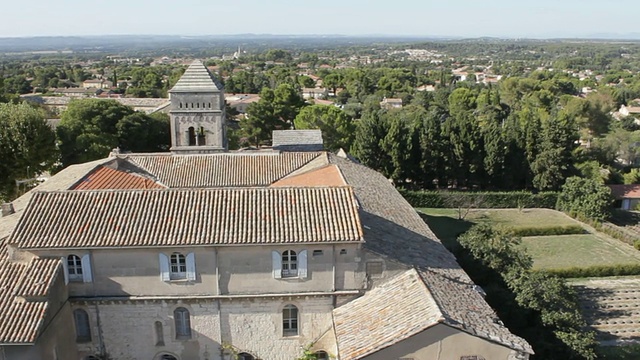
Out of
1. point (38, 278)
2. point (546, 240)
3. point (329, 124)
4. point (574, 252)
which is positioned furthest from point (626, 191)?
point (38, 278)

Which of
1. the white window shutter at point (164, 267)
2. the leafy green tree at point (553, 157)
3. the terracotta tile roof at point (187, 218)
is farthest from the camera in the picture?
the leafy green tree at point (553, 157)

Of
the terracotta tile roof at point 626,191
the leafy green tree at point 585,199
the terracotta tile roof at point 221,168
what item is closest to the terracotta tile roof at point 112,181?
the terracotta tile roof at point 221,168

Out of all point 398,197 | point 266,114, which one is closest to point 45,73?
point 266,114

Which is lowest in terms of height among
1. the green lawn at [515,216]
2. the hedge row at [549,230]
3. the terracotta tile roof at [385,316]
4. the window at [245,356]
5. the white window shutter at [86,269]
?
the green lawn at [515,216]

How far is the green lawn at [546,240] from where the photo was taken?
132 feet

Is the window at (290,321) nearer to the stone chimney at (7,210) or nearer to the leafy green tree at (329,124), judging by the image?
the stone chimney at (7,210)

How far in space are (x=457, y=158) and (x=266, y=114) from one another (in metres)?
25.9

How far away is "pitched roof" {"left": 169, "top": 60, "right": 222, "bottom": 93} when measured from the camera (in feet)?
119

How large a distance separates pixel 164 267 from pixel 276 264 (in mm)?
4378

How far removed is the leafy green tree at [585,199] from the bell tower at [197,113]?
33316mm

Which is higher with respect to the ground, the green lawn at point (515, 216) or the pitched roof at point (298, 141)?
the pitched roof at point (298, 141)

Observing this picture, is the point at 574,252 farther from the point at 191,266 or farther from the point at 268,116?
the point at 268,116

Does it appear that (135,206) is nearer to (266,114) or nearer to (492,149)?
(492,149)

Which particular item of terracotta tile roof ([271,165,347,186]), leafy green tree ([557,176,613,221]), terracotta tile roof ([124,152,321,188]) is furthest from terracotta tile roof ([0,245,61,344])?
leafy green tree ([557,176,613,221])
